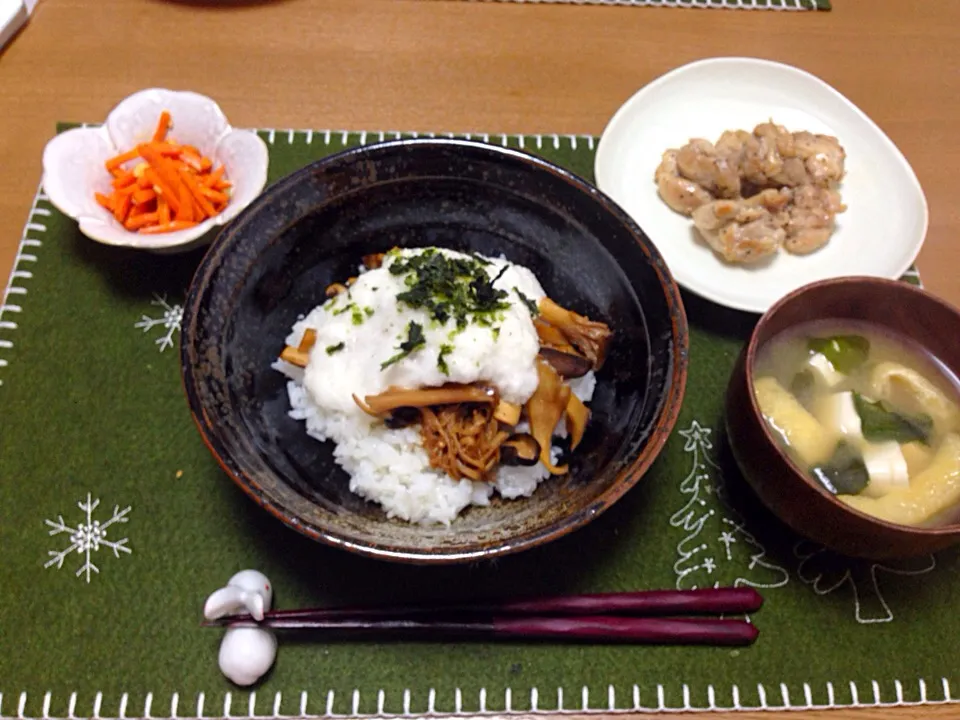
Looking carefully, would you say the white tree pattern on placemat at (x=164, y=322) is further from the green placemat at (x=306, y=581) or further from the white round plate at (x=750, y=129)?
the white round plate at (x=750, y=129)

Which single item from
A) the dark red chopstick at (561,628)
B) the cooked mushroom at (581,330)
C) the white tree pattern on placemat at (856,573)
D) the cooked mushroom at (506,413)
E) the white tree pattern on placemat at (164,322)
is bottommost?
the dark red chopstick at (561,628)

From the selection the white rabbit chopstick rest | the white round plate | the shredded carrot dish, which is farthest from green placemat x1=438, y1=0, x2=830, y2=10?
the white rabbit chopstick rest

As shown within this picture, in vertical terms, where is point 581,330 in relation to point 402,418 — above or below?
above

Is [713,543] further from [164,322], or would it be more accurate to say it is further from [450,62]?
[450,62]

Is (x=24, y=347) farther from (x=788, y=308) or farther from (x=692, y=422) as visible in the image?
(x=788, y=308)


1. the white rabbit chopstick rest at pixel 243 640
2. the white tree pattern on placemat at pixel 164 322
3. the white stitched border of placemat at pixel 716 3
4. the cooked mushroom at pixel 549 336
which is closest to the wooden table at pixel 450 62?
the white stitched border of placemat at pixel 716 3

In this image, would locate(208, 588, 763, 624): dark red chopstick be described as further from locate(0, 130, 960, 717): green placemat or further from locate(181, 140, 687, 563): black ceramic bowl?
locate(181, 140, 687, 563): black ceramic bowl

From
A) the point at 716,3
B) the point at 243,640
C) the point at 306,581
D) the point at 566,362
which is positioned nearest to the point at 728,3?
the point at 716,3
